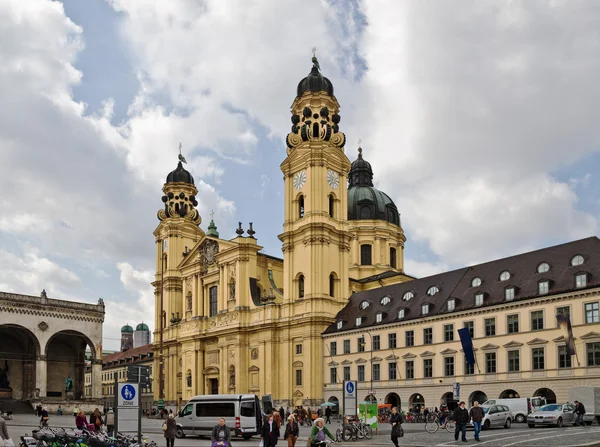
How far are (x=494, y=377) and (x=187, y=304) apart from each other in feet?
150

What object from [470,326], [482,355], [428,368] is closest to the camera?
[482,355]

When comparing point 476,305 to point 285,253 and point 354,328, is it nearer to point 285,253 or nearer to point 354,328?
point 354,328

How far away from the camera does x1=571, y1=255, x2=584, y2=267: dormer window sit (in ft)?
180

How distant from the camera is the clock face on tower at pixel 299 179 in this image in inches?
3162

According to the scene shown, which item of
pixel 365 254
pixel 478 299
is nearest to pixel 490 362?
pixel 478 299

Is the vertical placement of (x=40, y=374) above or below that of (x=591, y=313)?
below

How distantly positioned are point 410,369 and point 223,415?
2612cm

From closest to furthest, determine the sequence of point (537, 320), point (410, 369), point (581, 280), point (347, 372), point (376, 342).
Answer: point (581, 280) → point (537, 320) → point (410, 369) → point (376, 342) → point (347, 372)

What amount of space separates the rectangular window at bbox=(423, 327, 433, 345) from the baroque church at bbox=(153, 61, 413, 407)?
13870mm

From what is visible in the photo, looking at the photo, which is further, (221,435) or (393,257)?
(393,257)

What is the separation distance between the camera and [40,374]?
241 feet

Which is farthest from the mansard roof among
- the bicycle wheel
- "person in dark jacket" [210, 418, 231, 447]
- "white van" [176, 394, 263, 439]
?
"person in dark jacket" [210, 418, 231, 447]

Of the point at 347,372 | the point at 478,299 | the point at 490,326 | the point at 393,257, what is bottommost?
the point at 347,372

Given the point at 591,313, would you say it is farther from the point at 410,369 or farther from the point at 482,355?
the point at 410,369
